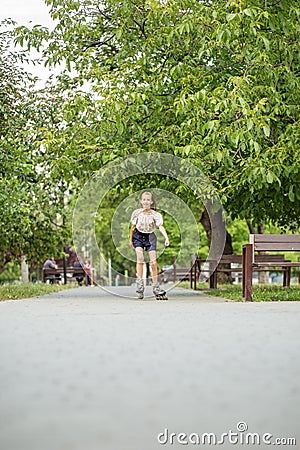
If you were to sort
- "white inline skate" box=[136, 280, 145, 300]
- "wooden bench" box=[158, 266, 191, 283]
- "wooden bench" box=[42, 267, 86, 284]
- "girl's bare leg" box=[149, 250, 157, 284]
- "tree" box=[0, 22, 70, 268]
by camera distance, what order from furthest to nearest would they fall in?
"wooden bench" box=[42, 267, 86, 284] → "wooden bench" box=[158, 266, 191, 283] → "tree" box=[0, 22, 70, 268] → "white inline skate" box=[136, 280, 145, 300] → "girl's bare leg" box=[149, 250, 157, 284]

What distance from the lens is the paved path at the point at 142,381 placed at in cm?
386

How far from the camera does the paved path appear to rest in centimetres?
386

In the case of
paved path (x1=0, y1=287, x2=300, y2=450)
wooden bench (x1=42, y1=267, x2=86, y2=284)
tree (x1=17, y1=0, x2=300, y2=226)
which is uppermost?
tree (x1=17, y1=0, x2=300, y2=226)

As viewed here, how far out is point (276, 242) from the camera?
16.1 meters

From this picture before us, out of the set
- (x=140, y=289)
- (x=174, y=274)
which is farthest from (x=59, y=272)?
(x=140, y=289)

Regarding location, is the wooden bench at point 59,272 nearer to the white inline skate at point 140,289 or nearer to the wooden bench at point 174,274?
the wooden bench at point 174,274

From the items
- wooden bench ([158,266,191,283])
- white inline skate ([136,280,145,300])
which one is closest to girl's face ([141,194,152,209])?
white inline skate ([136,280,145,300])

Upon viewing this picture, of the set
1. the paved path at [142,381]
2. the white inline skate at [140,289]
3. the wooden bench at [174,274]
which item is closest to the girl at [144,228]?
the white inline skate at [140,289]

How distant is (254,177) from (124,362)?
375 inches

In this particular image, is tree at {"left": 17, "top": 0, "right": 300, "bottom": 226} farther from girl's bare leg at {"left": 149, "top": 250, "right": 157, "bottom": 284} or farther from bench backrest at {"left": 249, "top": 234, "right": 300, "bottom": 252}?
girl's bare leg at {"left": 149, "top": 250, "right": 157, "bottom": 284}

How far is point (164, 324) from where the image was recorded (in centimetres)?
936

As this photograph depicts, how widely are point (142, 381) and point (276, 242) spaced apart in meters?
11.2

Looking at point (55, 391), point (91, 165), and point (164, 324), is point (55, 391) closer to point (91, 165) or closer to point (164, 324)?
point (164, 324)

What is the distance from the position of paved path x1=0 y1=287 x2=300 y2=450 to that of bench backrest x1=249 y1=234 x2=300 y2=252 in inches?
258
